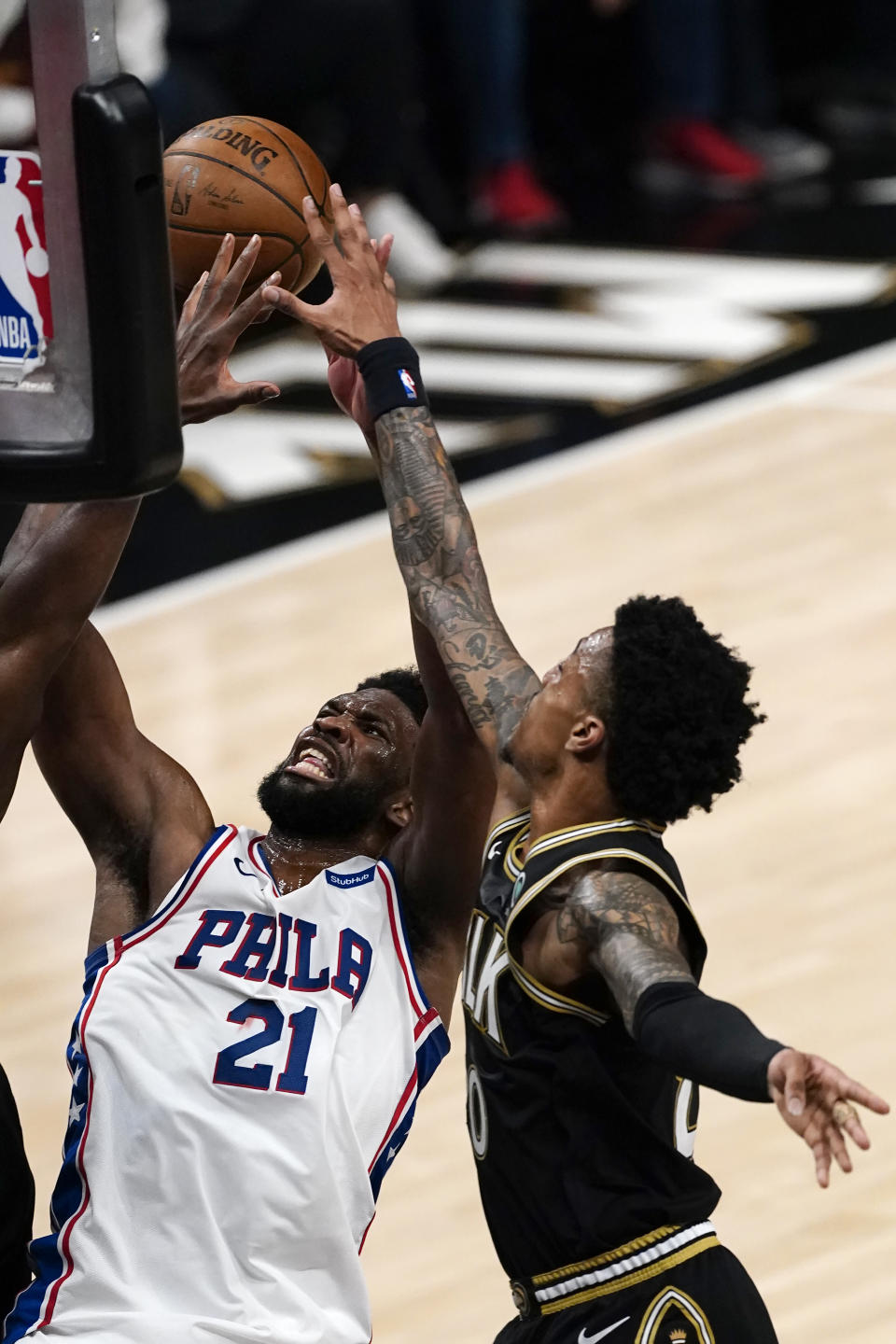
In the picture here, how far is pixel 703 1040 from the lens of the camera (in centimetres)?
322

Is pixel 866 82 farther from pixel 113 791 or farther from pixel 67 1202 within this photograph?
pixel 67 1202

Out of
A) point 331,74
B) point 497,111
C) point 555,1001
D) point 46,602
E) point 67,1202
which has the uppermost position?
point 46,602

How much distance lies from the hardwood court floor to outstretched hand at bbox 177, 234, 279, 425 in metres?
2.39

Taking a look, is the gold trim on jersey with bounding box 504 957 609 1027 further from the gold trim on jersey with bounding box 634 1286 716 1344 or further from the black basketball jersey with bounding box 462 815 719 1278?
the gold trim on jersey with bounding box 634 1286 716 1344

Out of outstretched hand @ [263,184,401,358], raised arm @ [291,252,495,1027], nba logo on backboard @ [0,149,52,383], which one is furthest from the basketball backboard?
raised arm @ [291,252,495,1027]

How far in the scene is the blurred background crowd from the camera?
1173 cm

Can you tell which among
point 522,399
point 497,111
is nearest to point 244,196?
point 522,399

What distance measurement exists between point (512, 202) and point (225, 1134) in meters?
9.67

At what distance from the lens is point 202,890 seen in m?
4.33

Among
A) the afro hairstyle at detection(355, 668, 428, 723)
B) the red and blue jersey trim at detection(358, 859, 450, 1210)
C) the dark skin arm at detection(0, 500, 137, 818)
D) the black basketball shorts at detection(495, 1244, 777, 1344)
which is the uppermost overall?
the dark skin arm at detection(0, 500, 137, 818)

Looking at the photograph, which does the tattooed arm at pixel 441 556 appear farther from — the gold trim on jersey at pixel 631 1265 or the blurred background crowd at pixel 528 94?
the blurred background crowd at pixel 528 94

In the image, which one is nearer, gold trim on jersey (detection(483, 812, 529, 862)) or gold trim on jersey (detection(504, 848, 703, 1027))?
gold trim on jersey (detection(504, 848, 703, 1027))

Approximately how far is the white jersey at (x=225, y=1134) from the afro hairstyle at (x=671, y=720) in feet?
2.43

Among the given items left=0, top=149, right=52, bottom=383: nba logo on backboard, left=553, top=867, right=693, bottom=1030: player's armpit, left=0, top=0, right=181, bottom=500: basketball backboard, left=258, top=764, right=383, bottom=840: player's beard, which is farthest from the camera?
left=258, top=764, right=383, bottom=840: player's beard
